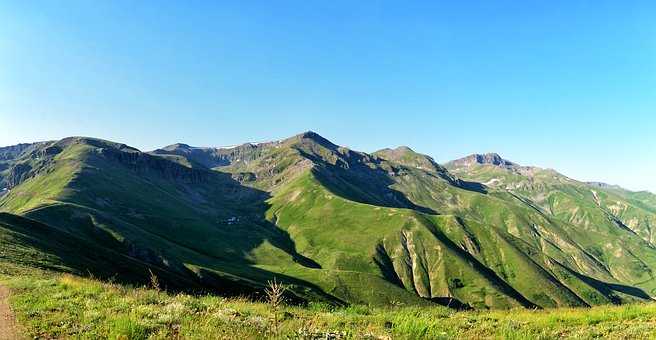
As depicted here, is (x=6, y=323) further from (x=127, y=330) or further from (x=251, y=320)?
(x=251, y=320)

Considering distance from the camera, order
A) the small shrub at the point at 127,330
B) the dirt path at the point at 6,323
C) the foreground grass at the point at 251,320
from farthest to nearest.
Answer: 1. the dirt path at the point at 6,323
2. the foreground grass at the point at 251,320
3. the small shrub at the point at 127,330

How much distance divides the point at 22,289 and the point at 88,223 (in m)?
163

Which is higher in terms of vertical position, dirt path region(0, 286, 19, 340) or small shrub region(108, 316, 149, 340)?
small shrub region(108, 316, 149, 340)

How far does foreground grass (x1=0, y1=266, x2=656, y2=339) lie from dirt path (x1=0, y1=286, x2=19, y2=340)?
31cm

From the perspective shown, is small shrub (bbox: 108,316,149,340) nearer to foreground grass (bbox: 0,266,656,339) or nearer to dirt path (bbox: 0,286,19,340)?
foreground grass (bbox: 0,266,656,339)

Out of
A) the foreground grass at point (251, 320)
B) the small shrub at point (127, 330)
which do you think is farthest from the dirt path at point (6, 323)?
the small shrub at point (127, 330)

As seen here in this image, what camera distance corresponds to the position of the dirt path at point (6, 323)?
14.2 meters

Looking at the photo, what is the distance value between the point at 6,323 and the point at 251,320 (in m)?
8.94

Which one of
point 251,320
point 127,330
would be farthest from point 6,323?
point 251,320

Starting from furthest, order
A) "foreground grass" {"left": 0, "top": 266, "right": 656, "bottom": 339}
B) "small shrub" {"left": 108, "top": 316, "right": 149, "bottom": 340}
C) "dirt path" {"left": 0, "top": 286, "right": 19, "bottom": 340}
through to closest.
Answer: "dirt path" {"left": 0, "top": 286, "right": 19, "bottom": 340} → "foreground grass" {"left": 0, "top": 266, "right": 656, "bottom": 339} → "small shrub" {"left": 108, "top": 316, "right": 149, "bottom": 340}

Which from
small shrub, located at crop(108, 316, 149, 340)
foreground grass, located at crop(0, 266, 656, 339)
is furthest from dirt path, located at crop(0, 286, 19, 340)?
small shrub, located at crop(108, 316, 149, 340)

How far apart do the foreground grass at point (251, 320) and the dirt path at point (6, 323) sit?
0.31 m

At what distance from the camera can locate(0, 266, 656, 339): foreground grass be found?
14.0 meters

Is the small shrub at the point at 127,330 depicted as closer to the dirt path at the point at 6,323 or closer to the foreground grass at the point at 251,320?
the foreground grass at the point at 251,320
